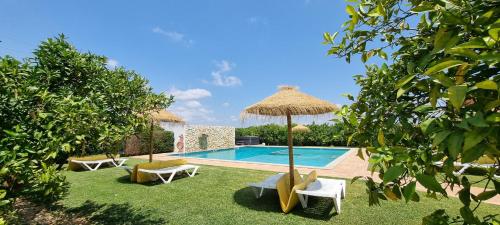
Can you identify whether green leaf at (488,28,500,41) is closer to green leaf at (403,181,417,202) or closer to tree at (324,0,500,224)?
tree at (324,0,500,224)

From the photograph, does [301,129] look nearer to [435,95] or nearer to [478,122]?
Answer: [435,95]

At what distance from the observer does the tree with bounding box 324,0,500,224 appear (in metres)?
0.59

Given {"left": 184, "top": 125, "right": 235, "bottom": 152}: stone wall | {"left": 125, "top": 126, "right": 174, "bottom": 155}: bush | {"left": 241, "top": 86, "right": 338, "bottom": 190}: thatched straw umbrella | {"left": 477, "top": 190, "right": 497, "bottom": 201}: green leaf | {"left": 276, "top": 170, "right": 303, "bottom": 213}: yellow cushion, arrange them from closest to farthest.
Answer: {"left": 477, "top": 190, "right": 497, "bottom": 201}: green leaf < {"left": 276, "top": 170, "right": 303, "bottom": 213}: yellow cushion < {"left": 241, "top": 86, "right": 338, "bottom": 190}: thatched straw umbrella < {"left": 125, "top": 126, "right": 174, "bottom": 155}: bush < {"left": 184, "top": 125, "right": 235, "bottom": 152}: stone wall

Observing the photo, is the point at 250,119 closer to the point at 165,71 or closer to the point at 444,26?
the point at 444,26

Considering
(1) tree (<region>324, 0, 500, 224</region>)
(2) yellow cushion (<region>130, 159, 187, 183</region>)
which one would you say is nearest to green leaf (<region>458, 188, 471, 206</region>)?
(1) tree (<region>324, 0, 500, 224</region>)

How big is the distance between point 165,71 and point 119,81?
86.4 ft

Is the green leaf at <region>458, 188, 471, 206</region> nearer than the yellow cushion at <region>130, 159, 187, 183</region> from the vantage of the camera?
Yes

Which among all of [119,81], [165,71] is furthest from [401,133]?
[165,71]

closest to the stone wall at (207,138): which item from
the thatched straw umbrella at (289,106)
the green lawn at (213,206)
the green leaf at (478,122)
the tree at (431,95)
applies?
the green lawn at (213,206)

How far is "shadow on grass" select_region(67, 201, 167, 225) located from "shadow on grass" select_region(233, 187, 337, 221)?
2.40m

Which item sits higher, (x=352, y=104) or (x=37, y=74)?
(x=37, y=74)

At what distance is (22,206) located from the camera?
21.3 feet

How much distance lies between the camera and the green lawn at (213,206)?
5.93m

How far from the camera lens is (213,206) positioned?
6883mm
